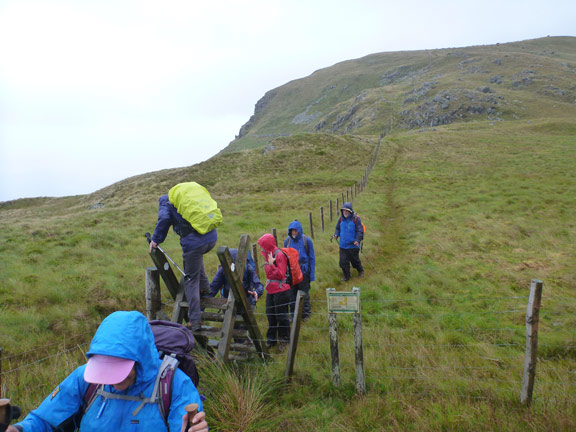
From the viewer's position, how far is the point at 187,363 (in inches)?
96.4

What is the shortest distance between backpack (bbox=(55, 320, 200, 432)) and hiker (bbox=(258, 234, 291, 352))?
277 cm

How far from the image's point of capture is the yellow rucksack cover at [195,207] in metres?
4.29

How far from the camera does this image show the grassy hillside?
354 centimetres

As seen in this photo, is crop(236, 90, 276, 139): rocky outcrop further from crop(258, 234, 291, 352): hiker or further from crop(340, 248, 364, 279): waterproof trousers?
crop(258, 234, 291, 352): hiker

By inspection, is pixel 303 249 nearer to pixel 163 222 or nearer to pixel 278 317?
pixel 278 317

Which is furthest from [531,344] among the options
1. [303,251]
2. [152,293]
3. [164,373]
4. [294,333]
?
[152,293]

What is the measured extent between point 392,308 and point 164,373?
551 cm

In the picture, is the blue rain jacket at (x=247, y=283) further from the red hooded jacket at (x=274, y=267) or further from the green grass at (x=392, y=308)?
the green grass at (x=392, y=308)

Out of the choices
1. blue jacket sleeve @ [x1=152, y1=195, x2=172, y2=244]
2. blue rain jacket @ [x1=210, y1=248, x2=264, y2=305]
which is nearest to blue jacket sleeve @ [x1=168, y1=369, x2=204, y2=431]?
blue jacket sleeve @ [x1=152, y1=195, x2=172, y2=244]

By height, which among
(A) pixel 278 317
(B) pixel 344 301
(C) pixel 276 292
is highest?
(B) pixel 344 301

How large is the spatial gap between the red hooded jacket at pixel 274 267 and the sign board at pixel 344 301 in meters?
1.47

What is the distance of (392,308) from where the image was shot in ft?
22.1

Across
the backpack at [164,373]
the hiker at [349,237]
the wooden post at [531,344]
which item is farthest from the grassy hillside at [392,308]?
the backpack at [164,373]

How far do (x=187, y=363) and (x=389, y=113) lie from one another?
87200 mm
